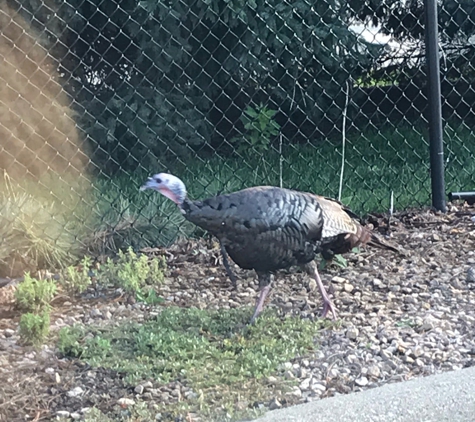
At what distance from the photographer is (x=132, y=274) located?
3732mm

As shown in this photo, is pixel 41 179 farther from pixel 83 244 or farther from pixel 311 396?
pixel 311 396

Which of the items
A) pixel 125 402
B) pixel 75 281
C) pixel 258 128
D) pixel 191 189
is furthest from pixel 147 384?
pixel 258 128

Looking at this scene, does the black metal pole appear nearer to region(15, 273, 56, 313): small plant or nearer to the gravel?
the gravel

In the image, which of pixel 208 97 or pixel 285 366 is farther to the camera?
pixel 208 97

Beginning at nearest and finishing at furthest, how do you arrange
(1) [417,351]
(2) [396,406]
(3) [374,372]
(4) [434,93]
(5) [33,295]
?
(2) [396,406]
(3) [374,372]
(1) [417,351]
(5) [33,295]
(4) [434,93]

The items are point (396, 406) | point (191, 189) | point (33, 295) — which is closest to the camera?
point (396, 406)

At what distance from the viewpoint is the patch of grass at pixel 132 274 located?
3688mm

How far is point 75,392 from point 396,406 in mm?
1044

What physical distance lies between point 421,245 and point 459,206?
0.81m

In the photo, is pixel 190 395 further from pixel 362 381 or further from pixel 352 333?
pixel 352 333

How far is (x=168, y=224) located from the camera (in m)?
4.56

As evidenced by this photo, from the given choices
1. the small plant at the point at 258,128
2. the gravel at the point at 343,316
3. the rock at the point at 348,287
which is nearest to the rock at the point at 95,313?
the gravel at the point at 343,316

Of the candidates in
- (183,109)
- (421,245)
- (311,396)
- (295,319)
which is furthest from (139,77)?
(311,396)

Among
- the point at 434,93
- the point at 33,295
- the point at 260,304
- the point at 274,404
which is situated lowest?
the point at 33,295
